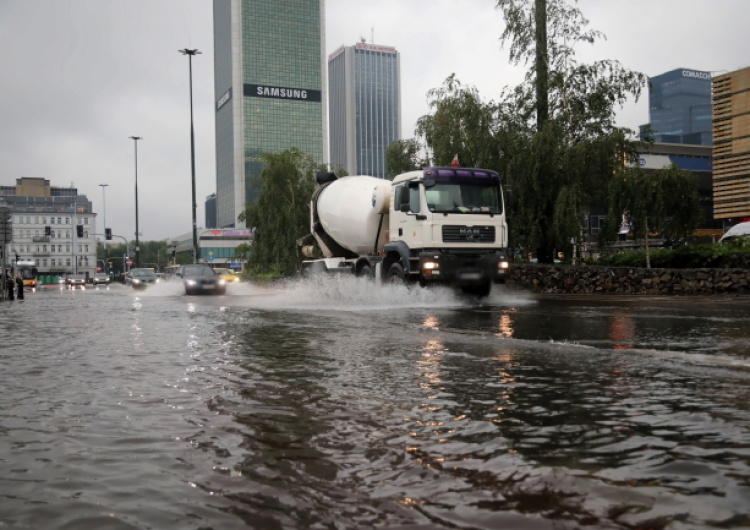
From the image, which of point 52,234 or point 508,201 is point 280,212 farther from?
point 52,234

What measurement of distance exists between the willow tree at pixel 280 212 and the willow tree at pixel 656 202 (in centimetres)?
2163

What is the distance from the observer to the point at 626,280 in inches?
945

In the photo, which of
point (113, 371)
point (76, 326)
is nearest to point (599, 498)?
point (113, 371)

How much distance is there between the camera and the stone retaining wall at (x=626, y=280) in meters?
21.3

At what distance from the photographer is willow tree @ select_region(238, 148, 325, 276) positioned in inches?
1687

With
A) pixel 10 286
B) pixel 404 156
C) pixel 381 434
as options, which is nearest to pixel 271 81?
pixel 404 156

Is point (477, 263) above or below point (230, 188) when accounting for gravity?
below

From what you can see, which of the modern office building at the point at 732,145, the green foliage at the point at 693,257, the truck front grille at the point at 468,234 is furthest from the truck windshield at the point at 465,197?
the modern office building at the point at 732,145

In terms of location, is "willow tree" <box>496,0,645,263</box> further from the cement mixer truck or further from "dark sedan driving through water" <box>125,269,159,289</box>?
"dark sedan driving through water" <box>125,269,159,289</box>

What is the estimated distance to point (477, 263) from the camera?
19234 mm

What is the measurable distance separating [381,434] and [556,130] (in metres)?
23.6

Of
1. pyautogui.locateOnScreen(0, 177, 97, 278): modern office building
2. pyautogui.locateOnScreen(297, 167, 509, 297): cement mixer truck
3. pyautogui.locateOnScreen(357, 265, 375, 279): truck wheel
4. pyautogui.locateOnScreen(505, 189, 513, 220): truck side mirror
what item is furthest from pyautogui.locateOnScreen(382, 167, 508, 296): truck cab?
pyautogui.locateOnScreen(0, 177, 97, 278): modern office building

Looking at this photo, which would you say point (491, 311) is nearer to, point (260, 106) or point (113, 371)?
point (113, 371)

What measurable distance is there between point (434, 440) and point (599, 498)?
132cm
